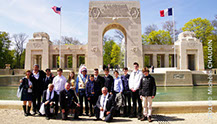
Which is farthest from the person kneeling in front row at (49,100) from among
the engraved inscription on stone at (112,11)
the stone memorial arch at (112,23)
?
the engraved inscription on stone at (112,11)

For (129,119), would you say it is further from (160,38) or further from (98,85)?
(160,38)

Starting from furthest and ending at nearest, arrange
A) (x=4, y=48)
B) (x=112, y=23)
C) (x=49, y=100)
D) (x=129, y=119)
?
1. (x=4, y=48)
2. (x=112, y=23)
3. (x=49, y=100)
4. (x=129, y=119)

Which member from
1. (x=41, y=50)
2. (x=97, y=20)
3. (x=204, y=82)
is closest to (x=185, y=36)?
(x=204, y=82)

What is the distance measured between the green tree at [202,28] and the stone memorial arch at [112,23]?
61.6 feet

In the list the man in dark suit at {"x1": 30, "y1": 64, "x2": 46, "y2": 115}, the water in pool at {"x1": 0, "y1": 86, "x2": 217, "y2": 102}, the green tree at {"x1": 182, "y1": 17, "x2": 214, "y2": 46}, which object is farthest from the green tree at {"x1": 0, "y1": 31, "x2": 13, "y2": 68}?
the green tree at {"x1": 182, "y1": 17, "x2": 214, "y2": 46}

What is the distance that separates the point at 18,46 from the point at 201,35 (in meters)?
54.9

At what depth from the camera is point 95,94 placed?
234 inches

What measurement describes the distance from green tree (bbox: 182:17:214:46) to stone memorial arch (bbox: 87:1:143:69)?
1876cm

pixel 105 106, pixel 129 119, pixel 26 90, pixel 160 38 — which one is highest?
pixel 160 38

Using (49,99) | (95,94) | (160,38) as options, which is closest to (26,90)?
(49,99)

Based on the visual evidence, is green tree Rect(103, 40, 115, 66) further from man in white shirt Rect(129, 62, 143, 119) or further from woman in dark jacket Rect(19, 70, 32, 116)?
man in white shirt Rect(129, 62, 143, 119)

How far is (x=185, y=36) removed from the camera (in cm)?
3391

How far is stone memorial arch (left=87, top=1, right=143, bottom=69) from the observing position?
95.0ft

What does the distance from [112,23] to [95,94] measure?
24.9 metres
